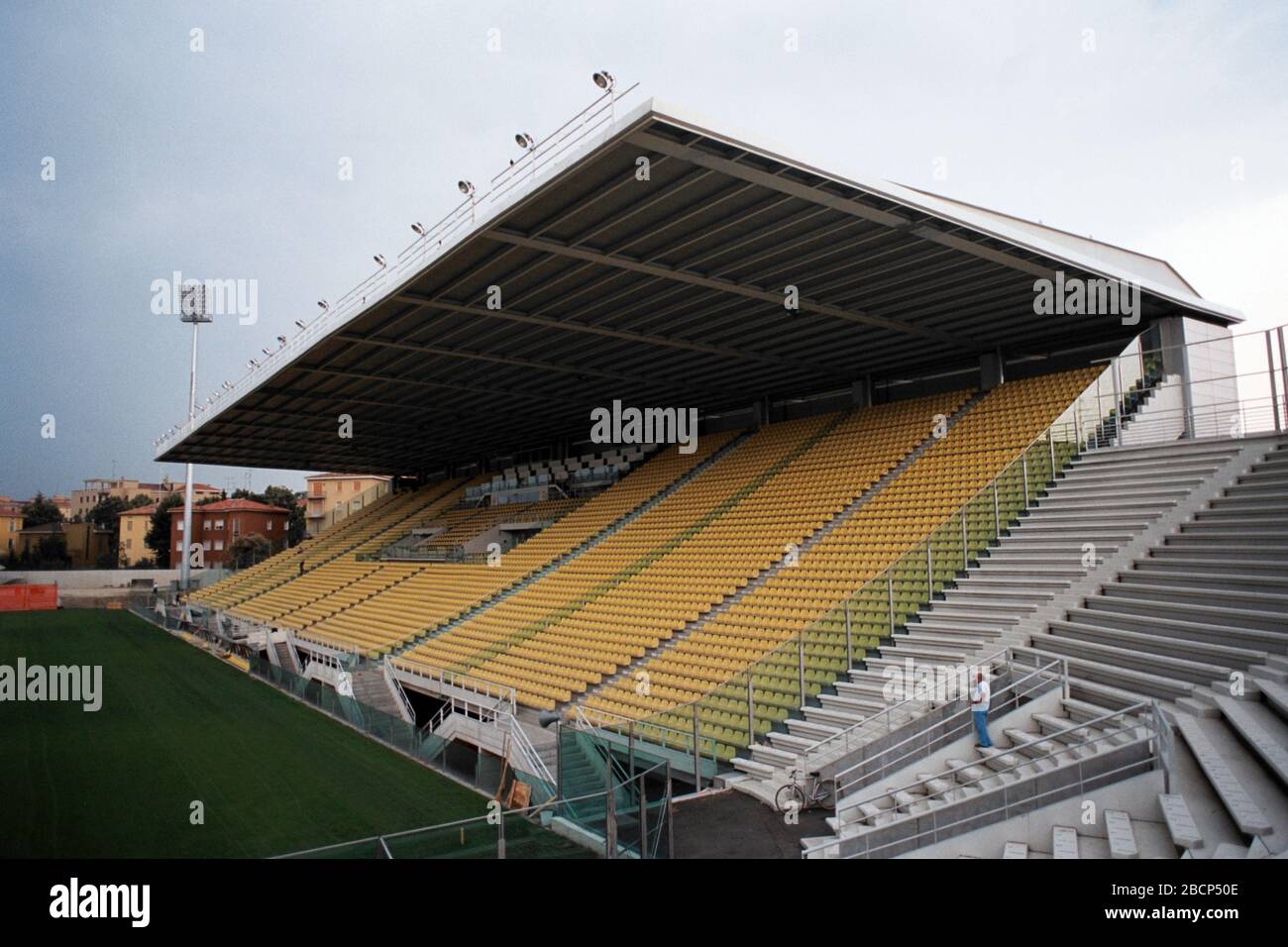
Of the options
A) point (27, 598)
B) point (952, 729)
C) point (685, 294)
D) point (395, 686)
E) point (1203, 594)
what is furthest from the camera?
point (27, 598)

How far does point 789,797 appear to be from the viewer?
26.9 feet

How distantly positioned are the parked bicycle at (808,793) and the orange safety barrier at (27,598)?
145 ft

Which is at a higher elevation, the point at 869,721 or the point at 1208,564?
the point at 1208,564

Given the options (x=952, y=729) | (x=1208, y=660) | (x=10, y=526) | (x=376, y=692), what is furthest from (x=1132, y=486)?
(x=10, y=526)

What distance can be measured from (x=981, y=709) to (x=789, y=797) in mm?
2119

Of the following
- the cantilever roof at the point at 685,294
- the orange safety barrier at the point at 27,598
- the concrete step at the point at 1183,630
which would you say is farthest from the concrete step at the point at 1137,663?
the orange safety barrier at the point at 27,598

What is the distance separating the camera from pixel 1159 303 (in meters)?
14.1

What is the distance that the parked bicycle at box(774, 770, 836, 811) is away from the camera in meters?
8.12

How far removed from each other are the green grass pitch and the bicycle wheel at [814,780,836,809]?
282 cm

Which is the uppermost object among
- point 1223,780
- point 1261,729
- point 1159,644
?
point 1159,644

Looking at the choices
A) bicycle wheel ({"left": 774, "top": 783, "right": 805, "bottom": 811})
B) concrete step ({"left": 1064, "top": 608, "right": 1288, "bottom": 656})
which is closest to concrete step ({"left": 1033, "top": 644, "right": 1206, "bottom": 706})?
concrete step ({"left": 1064, "top": 608, "right": 1288, "bottom": 656})

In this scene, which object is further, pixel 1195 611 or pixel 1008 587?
pixel 1008 587

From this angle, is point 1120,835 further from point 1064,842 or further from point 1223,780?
point 1223,780

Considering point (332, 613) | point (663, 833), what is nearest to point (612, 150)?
point (663, 833)
